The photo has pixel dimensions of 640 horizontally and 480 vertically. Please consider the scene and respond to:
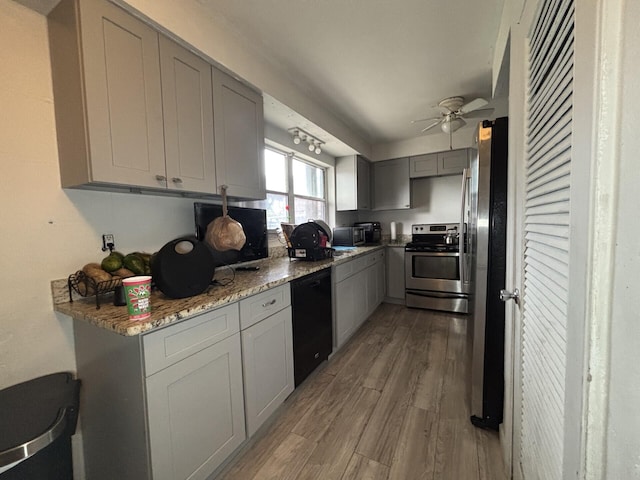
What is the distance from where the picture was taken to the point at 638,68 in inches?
13.8

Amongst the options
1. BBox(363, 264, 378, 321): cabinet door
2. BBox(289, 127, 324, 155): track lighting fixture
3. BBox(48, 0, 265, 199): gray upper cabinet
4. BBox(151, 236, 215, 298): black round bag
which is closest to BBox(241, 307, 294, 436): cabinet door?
BBox(151, 236, 215, 298): black round bag

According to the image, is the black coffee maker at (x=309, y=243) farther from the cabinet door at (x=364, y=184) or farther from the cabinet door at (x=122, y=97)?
the cabinet door at (x=364, y=184)

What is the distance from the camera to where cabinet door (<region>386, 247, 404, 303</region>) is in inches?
148

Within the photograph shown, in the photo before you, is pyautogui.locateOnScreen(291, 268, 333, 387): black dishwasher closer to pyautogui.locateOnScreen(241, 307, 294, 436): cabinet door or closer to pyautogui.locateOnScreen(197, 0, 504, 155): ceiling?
pyautogui.locateOnScreen(241, 307, 294, 436): cabinet door

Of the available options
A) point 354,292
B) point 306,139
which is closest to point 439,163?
point 306,139

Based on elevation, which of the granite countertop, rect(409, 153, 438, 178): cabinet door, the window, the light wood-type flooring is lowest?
the light wood-type flooring

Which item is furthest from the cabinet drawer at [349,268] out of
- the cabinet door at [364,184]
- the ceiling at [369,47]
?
the ceiling at [369,47]

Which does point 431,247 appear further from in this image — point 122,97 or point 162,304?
point 122,97

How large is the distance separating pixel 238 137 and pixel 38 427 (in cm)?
165

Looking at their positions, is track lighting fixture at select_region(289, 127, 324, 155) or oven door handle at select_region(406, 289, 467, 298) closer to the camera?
track lighting fixture at select_region(289, 127, 324, 155)

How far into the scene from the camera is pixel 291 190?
3.05m

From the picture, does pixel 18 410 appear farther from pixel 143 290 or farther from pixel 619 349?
pixel 619 349

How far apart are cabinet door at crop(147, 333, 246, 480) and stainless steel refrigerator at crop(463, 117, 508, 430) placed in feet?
4.51

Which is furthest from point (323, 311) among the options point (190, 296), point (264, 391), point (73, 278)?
point (73, 278)
